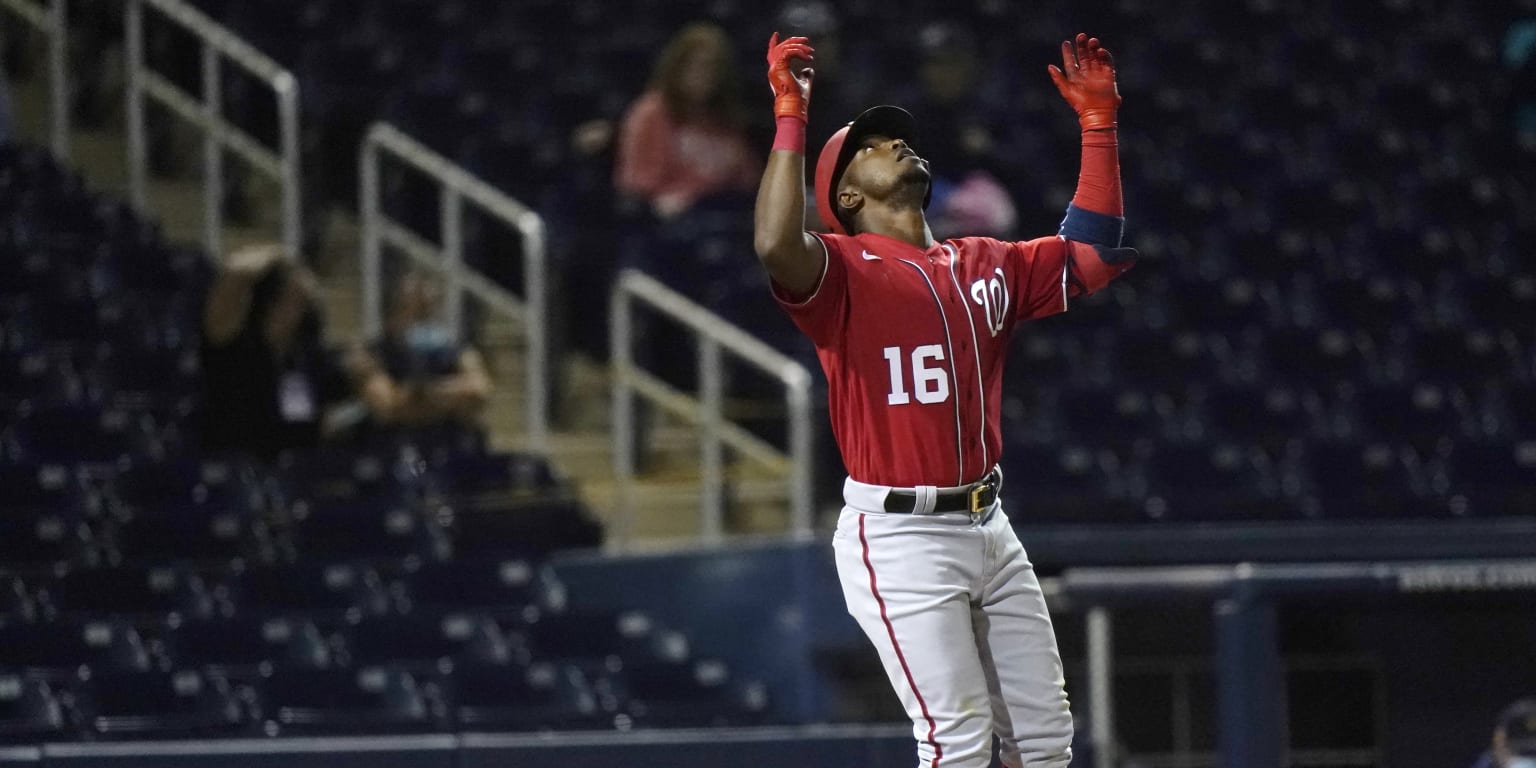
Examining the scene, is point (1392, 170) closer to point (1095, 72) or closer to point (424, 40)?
point (424, 40)

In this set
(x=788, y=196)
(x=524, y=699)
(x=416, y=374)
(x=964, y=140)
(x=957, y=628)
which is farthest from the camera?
(x=964, y=140)

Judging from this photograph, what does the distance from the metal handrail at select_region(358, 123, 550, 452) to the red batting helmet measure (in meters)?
3.52

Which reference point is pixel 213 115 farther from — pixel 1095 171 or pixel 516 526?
pixel 1095 171

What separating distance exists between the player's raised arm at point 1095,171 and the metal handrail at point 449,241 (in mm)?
3593

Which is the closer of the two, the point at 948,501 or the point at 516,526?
the point at 948,501

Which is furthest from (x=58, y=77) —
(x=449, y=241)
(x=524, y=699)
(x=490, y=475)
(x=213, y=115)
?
(x=524, y=699)

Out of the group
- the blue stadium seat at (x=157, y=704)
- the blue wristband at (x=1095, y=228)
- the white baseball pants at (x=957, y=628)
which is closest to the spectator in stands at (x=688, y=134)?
the blue stadium seat at (x=157, y=704)

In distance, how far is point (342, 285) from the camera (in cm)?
802

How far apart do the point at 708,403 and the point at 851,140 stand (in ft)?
10.3

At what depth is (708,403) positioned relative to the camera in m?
6.68

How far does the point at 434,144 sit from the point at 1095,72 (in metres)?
4.92

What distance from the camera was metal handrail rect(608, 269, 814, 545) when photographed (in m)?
6.46

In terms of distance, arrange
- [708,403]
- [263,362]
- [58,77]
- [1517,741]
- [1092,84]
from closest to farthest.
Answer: [1092,84] < [1517,741] < [263,362] < [708,403] < [58,77]

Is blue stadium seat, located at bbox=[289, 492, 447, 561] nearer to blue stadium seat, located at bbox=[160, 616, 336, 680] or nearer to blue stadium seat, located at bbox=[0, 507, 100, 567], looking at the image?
blue stadium seat, located at bbox=[160, 616, 336, 680]
